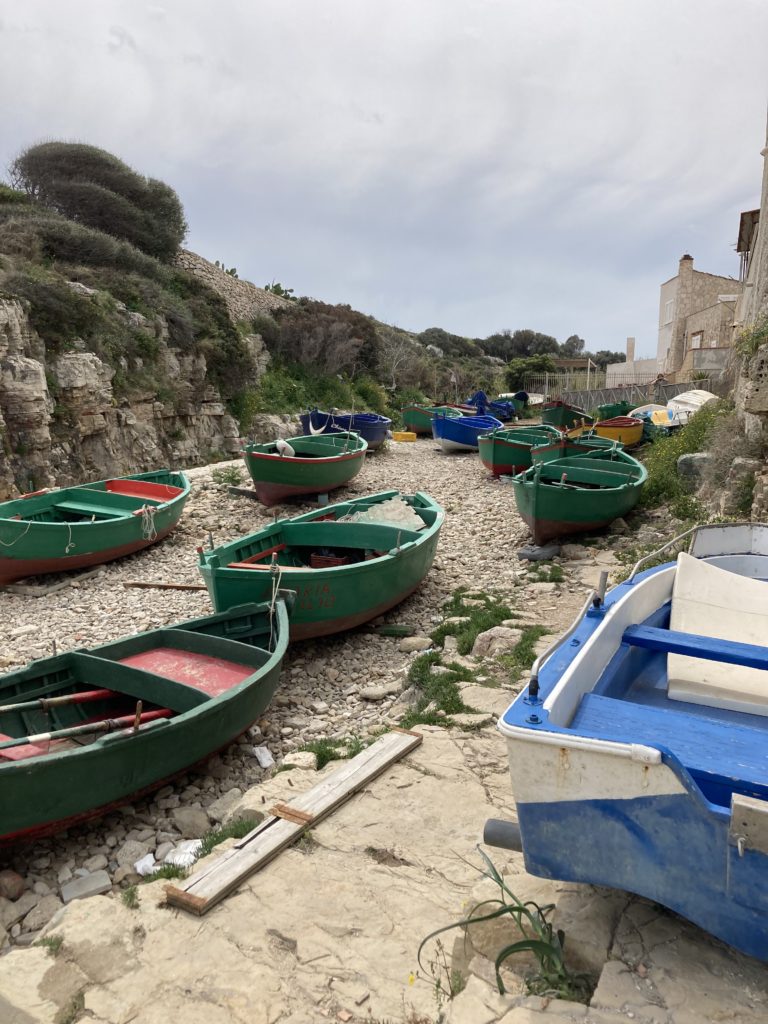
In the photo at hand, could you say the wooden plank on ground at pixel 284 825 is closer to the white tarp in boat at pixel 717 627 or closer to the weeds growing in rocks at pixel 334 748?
the weeds growing in rocks at pixel 334 748

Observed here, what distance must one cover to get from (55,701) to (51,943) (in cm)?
179

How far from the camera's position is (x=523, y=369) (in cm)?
4325

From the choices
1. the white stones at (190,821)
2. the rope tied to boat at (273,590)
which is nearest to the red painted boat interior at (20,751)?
the white stones at (190,821)

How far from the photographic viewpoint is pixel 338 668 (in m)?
6.40

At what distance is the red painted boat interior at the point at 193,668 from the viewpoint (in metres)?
5.01

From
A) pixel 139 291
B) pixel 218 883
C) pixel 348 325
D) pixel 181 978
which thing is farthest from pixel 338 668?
pixel 348 325

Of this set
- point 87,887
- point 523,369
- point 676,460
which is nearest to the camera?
point 87,887

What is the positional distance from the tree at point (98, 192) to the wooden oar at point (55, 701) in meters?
23.8

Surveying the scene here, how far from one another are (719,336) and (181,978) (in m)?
33.4

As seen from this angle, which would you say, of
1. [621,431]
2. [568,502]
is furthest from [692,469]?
[621,431]

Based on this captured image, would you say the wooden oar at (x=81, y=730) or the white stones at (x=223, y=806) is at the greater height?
the wooden oar at (x=81, y=730)

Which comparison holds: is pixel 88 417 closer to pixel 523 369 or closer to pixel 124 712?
pixel 124 712

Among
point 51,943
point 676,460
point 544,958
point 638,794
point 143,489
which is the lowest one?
point 51,943

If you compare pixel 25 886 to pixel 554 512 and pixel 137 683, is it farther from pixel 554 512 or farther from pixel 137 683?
pixel 554 512
